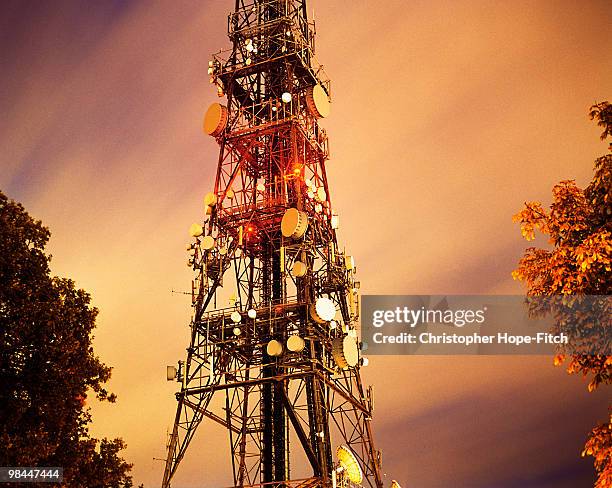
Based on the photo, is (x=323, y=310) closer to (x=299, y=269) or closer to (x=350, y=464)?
(x=299, y=269)

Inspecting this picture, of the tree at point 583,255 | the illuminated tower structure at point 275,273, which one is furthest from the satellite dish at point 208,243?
the tree at point 583,255

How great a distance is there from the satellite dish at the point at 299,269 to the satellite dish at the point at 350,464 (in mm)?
9468

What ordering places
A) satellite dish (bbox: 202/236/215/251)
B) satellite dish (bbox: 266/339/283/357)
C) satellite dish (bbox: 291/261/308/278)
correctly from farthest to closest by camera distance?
satellite dish (bbox: 202/236/215/251)
satellite dish (bbox: 291/261/308/278)
satellite dish (bbox: 266/339/283/357)

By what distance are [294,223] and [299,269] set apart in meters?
2.51

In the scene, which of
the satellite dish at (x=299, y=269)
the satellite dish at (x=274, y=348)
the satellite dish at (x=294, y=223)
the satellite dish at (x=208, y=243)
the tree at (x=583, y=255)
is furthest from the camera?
the satellite dish at (x=208, y=243)

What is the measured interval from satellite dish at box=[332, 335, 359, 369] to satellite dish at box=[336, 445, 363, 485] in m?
4.45

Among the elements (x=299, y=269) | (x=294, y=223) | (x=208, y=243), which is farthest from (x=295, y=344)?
(x=208, y=243)

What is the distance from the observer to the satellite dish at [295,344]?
36344mm

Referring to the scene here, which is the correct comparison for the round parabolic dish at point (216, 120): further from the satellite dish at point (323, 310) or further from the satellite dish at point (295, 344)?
the satellite dish at point (295, 344)

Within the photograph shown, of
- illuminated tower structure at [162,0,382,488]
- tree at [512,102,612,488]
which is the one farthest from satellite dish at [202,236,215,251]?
tree at [512,102,612,488]

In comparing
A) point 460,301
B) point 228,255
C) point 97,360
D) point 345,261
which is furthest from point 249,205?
point 460,301

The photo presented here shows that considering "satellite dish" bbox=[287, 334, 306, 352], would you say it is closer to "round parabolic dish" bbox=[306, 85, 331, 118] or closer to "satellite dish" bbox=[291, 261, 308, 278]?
"satellite dish" bbox=[291, 261, 308, 278]

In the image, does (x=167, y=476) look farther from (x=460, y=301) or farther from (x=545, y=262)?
(x=545, y=262)

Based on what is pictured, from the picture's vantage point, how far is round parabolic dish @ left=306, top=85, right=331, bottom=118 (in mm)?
44406
